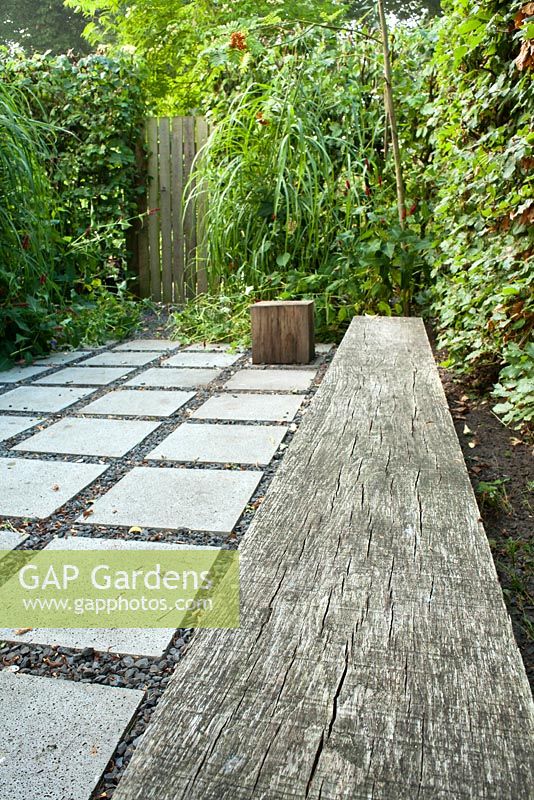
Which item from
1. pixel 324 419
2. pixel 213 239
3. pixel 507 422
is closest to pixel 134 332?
pixel 213 239

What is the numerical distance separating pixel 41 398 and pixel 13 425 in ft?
1.43

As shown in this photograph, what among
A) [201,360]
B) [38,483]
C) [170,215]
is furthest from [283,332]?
[170,215]

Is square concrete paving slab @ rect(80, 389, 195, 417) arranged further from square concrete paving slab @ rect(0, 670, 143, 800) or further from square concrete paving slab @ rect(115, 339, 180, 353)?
square concrete paving slab @ rect(0, 670, 143, 800)

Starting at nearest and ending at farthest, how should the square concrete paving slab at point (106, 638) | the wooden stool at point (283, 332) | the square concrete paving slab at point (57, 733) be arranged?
1. the square concrete paving slab at point (57, 733)
2. the square concrete paving slab at point (106, 638)
3. the wooden stool at point (283, 332)

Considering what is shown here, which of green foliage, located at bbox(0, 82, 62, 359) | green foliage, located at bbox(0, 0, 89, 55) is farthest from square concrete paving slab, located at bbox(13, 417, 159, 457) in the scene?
green foliage, located at bbox(0, 0, 89, 55)

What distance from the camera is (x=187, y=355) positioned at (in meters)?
4.19

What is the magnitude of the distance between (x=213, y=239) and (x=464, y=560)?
3987 mm

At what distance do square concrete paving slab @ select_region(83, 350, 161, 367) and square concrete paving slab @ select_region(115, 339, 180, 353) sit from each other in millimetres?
135

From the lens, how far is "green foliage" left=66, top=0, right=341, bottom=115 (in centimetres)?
905

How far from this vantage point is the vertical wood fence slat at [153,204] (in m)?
5.97

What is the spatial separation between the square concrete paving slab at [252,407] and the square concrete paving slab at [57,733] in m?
1.67

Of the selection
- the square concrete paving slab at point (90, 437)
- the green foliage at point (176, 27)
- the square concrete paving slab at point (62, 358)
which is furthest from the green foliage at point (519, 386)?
the green foliage at point (176, 27)

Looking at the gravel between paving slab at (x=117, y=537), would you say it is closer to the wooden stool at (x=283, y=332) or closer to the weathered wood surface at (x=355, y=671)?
the weathered wood surface at (x=355, y=671)

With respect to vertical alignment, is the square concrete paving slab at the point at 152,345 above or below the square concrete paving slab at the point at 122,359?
below
